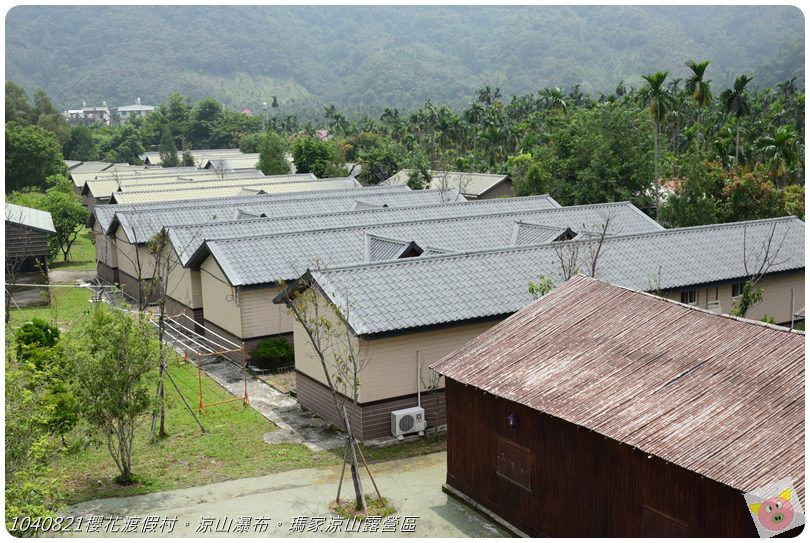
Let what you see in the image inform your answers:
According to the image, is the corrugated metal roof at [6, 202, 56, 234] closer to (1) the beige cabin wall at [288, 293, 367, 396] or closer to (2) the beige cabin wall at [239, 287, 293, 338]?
(2) the beige cabin wall at [239, 287, 293, 338]

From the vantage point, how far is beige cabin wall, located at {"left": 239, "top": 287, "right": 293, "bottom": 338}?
30.9 meters

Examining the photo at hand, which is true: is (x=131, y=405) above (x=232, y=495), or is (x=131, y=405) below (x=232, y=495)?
above

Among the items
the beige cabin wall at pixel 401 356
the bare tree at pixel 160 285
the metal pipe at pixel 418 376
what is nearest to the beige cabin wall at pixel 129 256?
the bare tree at pixel 160 285

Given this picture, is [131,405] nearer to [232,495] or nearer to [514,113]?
[232,495]

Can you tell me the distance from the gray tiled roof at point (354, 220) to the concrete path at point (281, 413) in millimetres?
Result: 6145

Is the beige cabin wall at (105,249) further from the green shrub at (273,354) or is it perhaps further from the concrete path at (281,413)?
the green shrub at (273,354)

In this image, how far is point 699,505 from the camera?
13.4 m

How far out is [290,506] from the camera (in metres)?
18.9

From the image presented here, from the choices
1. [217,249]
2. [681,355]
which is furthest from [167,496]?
[217,249]

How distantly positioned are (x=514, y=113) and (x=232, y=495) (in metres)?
100

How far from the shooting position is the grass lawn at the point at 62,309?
38.5 m

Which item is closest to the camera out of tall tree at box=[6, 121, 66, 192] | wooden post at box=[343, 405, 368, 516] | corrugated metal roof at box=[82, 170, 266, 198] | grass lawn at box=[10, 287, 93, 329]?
Answer: wooden post at box=[343, 405, 368, 516]

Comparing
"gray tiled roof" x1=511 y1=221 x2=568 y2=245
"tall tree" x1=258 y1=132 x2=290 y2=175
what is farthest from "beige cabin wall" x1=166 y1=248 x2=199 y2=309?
"tall tree" x1=258 y1=132 x2=290 y2=175

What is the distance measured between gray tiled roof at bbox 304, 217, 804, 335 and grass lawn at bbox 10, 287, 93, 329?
17.5m
